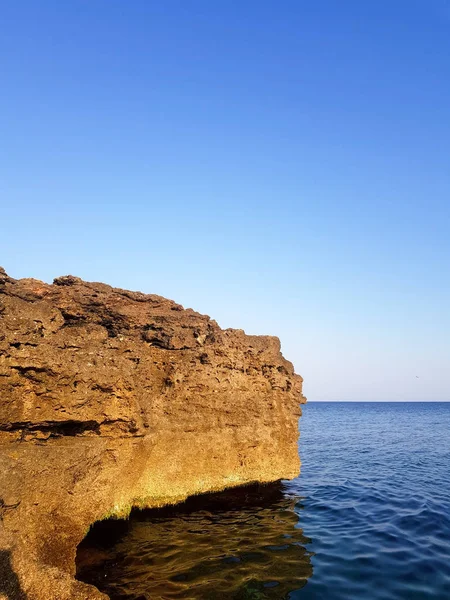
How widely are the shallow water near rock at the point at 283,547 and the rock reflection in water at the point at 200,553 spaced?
0.09 feet

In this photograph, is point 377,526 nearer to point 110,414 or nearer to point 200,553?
point 200,553

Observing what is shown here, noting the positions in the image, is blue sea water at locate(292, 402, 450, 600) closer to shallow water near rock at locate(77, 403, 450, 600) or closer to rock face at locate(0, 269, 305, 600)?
shallow water near rock at locate(77, 403, 450, 600)

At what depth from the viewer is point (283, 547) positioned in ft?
38.6

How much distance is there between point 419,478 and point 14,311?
69.8 feet

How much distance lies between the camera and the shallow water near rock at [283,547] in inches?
365

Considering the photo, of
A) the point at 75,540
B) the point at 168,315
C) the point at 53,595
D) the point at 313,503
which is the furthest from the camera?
the point at 313,503

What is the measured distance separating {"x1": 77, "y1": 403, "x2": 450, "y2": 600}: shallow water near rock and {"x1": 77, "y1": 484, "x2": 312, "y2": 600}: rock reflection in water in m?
0.03

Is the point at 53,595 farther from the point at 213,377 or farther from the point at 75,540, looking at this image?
the point at 213,377

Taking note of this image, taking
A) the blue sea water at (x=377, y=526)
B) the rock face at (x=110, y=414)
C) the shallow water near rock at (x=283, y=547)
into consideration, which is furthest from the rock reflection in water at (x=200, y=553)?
the rock face at (x=110, y=414)

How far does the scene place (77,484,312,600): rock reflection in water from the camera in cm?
908

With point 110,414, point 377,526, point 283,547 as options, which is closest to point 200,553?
point 283,547

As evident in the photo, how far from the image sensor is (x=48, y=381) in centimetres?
1036

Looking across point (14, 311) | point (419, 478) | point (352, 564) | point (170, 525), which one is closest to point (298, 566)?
point (352, 564)

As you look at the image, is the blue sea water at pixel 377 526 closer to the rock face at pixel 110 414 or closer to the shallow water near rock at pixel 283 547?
the shallow water near rock at pixel 283 547
